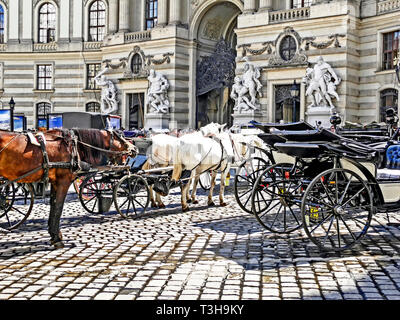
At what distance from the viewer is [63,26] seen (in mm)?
40312

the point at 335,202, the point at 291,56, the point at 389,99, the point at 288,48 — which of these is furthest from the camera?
the point at 288,48

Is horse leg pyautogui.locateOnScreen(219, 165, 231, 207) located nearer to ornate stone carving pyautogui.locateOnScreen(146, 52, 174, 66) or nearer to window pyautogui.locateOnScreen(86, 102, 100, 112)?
ornate stone carving pyautogui.locateOnScreen(146, 52, 174, 66)

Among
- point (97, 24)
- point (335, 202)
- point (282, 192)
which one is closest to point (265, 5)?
point (97, 24)

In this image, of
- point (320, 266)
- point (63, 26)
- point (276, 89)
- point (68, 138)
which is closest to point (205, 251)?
point (320, 266)

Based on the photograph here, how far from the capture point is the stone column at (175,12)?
1315 inches

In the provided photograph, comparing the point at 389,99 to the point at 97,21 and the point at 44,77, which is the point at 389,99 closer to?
the point at 97,21

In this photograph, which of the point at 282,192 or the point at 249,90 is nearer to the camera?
the point at 282,192

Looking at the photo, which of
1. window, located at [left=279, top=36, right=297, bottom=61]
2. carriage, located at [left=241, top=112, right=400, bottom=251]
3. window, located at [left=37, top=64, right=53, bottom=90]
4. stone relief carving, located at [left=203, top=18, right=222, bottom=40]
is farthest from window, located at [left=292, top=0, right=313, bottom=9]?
carriage, located at [left=241, top=112, right=400, bottom=251]

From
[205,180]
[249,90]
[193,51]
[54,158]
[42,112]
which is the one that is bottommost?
[205,180]

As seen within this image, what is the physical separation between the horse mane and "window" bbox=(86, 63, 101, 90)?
30.7 metres

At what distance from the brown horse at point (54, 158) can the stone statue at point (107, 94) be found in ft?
86.6

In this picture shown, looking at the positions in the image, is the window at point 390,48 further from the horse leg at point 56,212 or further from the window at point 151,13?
the horse leg at point 56,212

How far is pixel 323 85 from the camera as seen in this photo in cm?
2611

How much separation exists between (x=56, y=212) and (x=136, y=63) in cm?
2775
